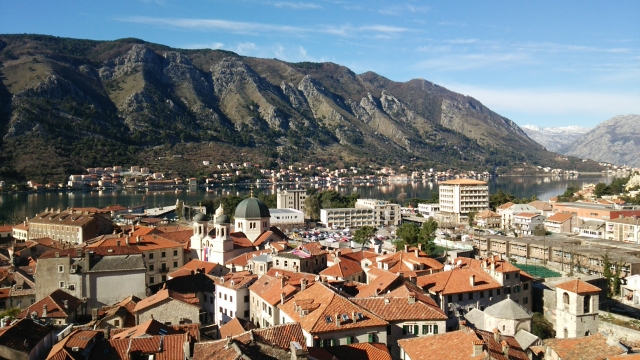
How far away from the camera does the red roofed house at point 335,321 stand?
1661cm

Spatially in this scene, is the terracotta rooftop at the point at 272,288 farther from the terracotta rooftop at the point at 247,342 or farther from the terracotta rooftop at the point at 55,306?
the terracotta rooftop at the point at 55,306

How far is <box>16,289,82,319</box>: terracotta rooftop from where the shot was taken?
22612mm

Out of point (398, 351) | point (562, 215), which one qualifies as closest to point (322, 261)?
point (398, 351)

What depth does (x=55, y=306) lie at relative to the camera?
23.5 metres

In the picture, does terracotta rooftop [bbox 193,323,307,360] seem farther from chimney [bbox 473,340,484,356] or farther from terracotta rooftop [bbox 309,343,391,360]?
chimney [bbox 473,340,484,356]

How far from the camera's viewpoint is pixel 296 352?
11.0 m

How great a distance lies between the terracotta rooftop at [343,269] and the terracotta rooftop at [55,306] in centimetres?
1228

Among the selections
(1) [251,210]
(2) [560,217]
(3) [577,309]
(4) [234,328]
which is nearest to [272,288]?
(4) [234,328]

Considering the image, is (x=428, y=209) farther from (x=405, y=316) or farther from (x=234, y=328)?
(x=234, y=328)

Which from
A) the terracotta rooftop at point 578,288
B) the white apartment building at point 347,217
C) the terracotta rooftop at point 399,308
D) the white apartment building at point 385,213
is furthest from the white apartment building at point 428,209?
the terracotta rooftop at point 399,308

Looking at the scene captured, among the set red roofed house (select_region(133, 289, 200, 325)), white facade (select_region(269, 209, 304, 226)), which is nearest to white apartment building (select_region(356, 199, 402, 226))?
white facade (select_region(269, 209, 304, 226))

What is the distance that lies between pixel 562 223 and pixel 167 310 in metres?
62.6

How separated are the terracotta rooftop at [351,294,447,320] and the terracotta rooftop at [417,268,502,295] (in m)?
6.64

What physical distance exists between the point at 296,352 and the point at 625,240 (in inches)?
2405
